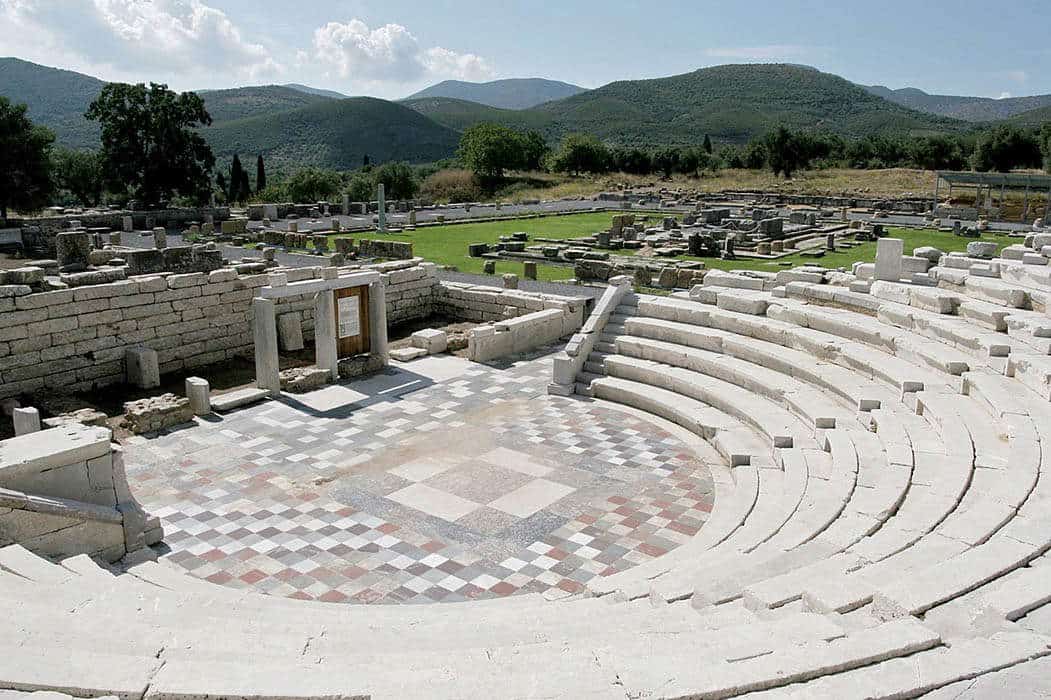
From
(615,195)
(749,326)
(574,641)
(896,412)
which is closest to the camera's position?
(574,641)

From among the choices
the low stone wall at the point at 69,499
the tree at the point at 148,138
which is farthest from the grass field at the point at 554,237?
the low stone wall at the point at 69,499

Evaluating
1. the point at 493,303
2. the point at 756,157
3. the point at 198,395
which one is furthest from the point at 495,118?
the point at 198,395

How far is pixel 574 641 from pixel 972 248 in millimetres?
16338

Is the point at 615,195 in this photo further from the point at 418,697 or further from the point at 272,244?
the point at 418,697

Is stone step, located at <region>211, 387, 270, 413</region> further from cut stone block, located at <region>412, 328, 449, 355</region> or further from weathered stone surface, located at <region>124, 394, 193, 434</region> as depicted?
cut stone block, located at <region>412, 328, 449, 355</region>

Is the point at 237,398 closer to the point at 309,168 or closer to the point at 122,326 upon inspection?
the point at 122,326

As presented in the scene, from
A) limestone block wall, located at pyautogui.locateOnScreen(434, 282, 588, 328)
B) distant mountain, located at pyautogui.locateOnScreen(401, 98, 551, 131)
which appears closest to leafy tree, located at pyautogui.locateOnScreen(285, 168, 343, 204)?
limestone block wall, located at pyautogui.locateOnScreen(434, 282, 588, 328)

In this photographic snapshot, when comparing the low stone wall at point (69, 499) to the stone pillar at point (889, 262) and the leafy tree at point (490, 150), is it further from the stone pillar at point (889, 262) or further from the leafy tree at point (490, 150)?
the leafy tree at point (490, 150)

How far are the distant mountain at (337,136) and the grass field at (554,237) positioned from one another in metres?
83.9

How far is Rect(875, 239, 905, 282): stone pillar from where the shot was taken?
1508 centimetres

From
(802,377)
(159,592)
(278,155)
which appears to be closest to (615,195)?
(802,377)

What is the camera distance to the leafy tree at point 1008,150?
66.2 metres

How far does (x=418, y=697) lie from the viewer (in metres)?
4.10

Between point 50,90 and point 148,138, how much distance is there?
15348 centimetres
